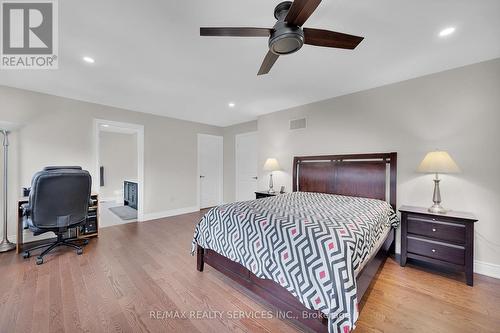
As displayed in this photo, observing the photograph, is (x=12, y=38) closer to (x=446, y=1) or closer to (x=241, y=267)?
(x=241, y=267)

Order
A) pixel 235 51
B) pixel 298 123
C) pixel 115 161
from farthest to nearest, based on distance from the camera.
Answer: pixel 115 161 < pixel 298 123 < pixel 235 51

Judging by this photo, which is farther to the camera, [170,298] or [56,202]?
[56,202]

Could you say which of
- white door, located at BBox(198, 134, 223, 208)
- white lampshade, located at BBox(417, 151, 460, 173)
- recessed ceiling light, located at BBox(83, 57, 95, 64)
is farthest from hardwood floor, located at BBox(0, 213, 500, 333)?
white door, located at BBox(198, 134, 223, 208)

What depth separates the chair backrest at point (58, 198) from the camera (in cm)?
240

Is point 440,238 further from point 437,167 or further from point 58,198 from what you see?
point 58,198

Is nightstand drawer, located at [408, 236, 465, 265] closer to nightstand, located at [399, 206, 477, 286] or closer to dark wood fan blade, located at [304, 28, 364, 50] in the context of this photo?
nightstand, located at [399, 206, 477, 286]

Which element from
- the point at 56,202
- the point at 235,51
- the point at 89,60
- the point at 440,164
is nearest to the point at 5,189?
the point at 56,202

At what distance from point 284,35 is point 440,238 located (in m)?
2.73

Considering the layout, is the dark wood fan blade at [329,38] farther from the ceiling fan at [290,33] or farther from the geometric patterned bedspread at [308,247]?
the geometric patterned bedspread at [308,247]

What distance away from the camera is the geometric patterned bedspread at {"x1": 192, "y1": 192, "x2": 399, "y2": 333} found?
4.15 feet

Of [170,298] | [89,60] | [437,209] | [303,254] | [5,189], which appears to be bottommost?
[170,298]

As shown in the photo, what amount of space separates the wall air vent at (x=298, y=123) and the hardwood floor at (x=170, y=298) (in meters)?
2.61

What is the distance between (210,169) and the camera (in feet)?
19.1

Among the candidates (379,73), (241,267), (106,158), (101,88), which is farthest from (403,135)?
(106,158)
